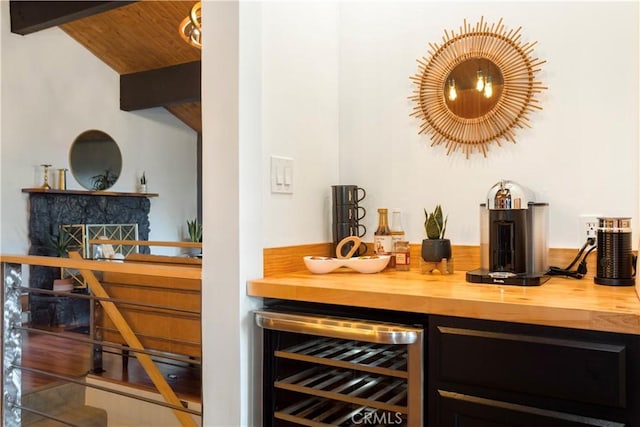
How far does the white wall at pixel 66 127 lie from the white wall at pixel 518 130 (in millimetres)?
5198

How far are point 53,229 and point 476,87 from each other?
5806mm

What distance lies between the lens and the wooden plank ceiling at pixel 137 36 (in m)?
5.78

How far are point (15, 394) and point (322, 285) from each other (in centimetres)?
152

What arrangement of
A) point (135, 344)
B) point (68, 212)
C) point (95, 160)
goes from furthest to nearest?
point (95, 160)
point (68, 212)
point (135, 344)

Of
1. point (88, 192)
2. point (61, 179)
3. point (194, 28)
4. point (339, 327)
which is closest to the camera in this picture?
point (339, 327)

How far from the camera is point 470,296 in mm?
1183

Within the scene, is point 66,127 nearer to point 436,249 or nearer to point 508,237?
point 436,249

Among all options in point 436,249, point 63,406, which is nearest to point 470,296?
point 436,249

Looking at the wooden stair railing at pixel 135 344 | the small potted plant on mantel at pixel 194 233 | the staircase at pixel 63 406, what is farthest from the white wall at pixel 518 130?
the small potted plant on mantel at pixel 194 233

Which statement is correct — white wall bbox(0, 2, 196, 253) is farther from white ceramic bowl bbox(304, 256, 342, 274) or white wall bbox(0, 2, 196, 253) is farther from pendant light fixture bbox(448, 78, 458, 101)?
pendant light fixture bbox(448, 78, 458, 101)

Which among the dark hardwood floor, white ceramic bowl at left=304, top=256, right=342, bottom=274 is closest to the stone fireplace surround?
the dark hardwood floor

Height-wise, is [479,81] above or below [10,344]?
above

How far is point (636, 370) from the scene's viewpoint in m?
0.97

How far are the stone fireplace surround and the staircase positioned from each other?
8.66 ft
